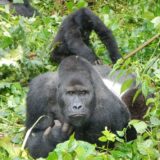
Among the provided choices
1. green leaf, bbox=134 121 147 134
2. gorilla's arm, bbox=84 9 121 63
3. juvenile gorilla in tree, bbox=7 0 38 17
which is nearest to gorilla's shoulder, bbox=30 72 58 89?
green leaf, bbox=134 121 147 134

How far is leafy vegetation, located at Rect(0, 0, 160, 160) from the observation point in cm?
386

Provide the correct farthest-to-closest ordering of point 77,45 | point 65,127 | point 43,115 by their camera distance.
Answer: point 77,45 < point 43,115 < point 65,127

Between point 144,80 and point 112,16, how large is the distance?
4.90 m

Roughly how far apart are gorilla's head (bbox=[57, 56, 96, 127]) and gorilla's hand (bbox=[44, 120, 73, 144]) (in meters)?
0.10

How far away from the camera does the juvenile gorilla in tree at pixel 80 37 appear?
271 inches

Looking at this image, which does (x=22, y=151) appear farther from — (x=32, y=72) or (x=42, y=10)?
(x=42, y=10)

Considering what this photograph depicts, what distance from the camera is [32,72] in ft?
21.0

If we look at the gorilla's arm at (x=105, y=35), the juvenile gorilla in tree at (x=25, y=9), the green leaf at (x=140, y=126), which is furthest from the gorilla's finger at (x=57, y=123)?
the juvenile gorilla in tree at (x=25, y=9)

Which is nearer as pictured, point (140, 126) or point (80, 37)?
point (140, 126)

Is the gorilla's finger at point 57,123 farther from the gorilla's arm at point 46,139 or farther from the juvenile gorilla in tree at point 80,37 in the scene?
the juvenile gorilla in tree at point 80,37

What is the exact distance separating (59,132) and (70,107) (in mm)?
292

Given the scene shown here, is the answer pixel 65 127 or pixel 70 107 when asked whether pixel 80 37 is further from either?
pixel 70 107

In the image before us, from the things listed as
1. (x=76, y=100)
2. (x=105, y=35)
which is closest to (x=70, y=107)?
(x=76, y=100)

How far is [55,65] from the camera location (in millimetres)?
6816
